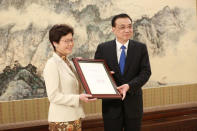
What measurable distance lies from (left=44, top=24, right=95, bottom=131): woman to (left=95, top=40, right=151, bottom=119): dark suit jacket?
40 cm

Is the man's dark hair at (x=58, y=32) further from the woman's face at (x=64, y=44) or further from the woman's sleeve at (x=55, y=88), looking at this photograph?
the woman's sleeve at (x=55, y=88)

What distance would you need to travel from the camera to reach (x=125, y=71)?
8.84ft

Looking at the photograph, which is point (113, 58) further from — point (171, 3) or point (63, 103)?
point (171, 3)

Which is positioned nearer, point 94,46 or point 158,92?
point 94,46

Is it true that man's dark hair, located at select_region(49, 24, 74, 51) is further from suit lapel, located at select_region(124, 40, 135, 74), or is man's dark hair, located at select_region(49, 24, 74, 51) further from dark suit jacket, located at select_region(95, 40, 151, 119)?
suit lapel, located at select_region(124, 40, 135, 74)

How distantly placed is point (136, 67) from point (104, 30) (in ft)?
5.08

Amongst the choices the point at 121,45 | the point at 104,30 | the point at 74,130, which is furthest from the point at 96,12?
the point at 74,130

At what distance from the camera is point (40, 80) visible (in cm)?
386

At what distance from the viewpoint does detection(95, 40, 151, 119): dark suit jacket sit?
2.70 metres

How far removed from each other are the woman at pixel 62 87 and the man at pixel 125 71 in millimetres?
407

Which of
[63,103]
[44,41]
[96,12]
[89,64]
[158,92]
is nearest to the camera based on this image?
[63,103]

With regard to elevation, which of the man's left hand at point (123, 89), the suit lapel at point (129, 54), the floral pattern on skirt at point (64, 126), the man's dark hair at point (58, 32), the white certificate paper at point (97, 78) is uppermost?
the man's dark hair at point (58, 32)

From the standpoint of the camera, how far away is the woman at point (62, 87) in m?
2.37

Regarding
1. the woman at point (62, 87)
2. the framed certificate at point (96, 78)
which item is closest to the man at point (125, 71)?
the framed certificate at point (96, 78)
